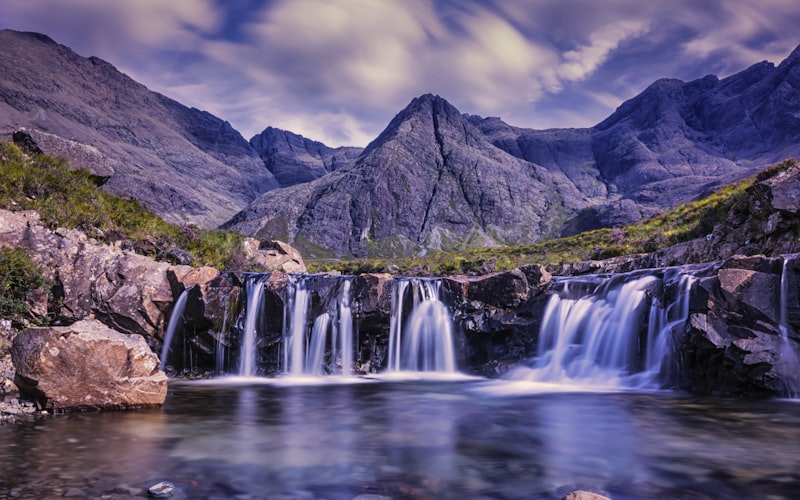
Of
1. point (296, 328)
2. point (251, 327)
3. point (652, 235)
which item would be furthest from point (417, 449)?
point (652, 235)

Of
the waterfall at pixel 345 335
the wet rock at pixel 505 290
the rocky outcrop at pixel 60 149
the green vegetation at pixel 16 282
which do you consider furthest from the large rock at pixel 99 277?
the wet rock at pixel 505 290

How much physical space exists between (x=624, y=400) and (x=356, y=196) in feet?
594

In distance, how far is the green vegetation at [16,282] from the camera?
16500 mm

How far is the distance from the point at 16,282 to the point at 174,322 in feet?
18.5

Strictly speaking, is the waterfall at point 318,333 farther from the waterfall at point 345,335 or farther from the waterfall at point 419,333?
the waterfall at point 419,333

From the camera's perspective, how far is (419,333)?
2241 cm

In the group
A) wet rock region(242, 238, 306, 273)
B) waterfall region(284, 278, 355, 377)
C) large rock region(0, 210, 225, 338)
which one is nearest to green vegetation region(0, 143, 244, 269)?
large rock region(0, 210, 225, 338)

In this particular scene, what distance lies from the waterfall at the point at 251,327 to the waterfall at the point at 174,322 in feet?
8.48

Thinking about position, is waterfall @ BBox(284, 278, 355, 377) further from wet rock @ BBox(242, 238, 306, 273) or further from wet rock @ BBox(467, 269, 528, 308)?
wet rock @ BBox(242, 238, 306, 273)

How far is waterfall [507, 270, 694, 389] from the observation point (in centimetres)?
1705

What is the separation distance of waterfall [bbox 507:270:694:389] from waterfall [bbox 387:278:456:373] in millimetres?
3387

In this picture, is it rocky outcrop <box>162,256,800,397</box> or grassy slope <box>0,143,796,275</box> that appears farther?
grassy slope <box>0,143,796,275</box>

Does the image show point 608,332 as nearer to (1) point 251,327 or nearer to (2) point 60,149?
(1) point 251,327

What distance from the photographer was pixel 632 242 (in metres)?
37.7
